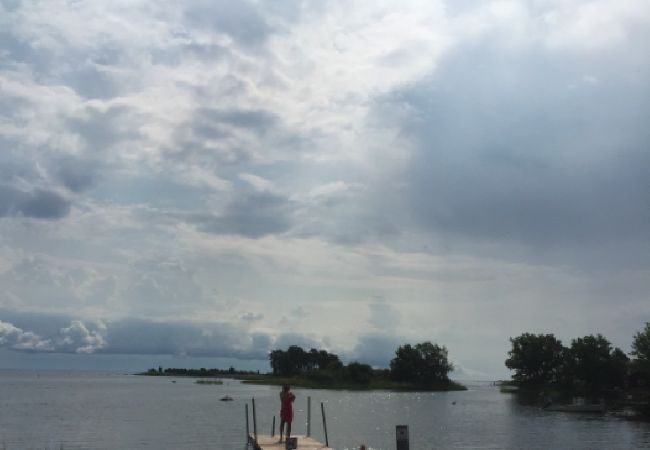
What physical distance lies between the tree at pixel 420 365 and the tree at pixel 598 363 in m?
46.7

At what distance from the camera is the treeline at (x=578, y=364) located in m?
134

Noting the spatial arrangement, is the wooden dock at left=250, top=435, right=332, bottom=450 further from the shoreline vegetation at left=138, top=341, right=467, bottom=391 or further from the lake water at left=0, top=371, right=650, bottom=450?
the shoreline vegetation at left=138, top=341, right=467, bottom=391

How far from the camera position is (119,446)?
54.7 meters

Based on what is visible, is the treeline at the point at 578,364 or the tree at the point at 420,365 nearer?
the treeline at the point at 578,364

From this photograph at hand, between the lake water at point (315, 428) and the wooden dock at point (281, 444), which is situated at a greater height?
the wooden dock at point (281, 444)

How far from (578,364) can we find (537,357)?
101 ft

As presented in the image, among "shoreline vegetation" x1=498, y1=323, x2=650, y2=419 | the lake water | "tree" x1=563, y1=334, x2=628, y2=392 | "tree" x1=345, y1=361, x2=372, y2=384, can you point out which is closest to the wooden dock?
the lake water

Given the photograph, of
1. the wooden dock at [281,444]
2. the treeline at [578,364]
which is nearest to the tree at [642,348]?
the treeline at [578,364]

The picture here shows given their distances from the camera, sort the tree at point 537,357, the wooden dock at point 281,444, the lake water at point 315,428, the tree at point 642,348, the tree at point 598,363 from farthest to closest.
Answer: the tree at point 537,357
the tree at point 598,363
the tree at point 642,348
the lake water at point 315,428
the wooden dock at point 281,444

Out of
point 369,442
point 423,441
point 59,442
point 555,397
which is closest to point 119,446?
point 59,442

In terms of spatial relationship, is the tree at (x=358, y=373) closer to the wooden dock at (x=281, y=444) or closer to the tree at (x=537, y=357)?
the tree at (x=537, y=357)

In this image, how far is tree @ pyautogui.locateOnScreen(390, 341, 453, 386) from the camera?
194m

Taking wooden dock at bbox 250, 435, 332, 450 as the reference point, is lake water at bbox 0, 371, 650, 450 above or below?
below

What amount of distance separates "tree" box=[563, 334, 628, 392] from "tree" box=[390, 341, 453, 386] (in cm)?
4670
